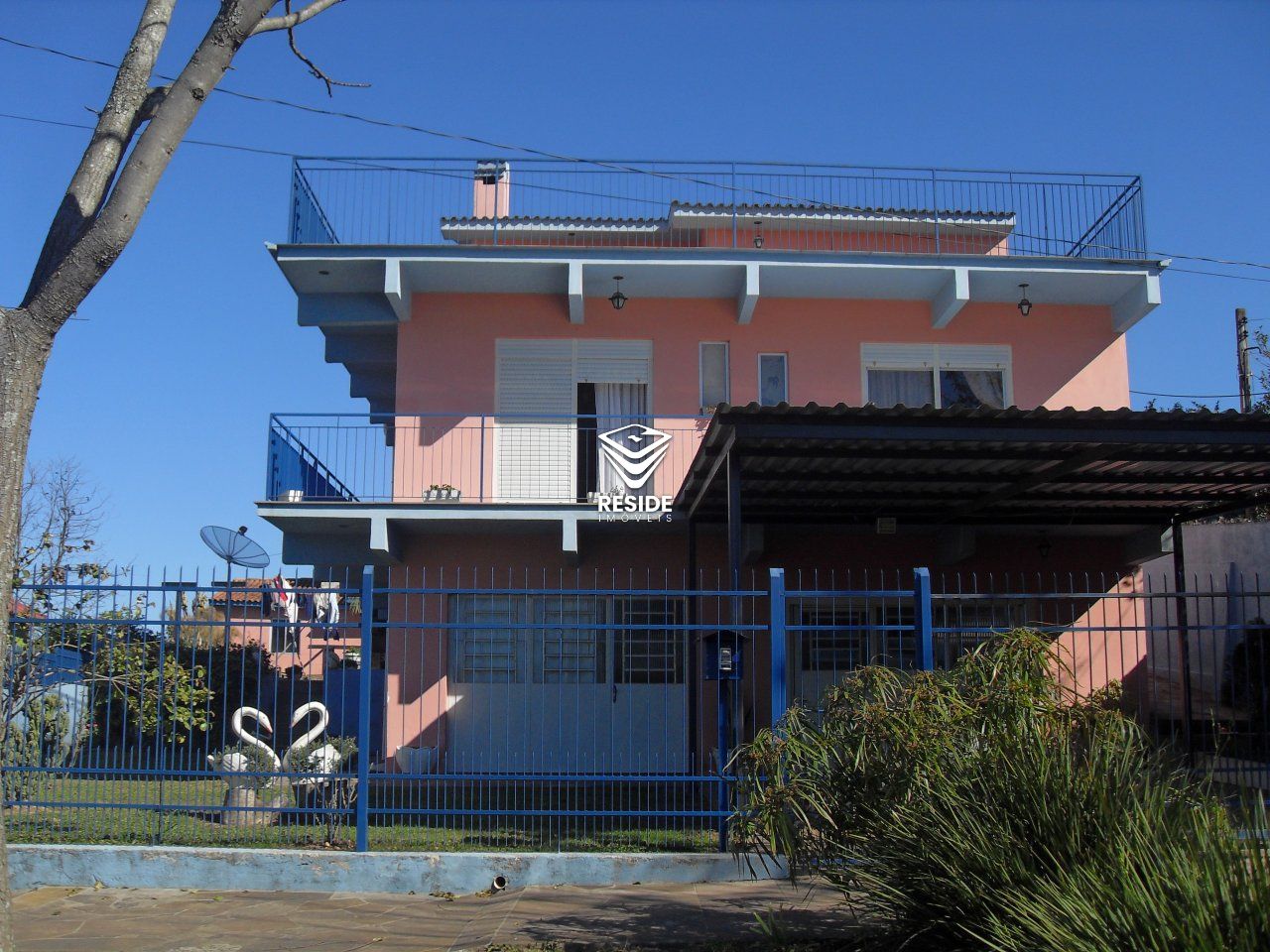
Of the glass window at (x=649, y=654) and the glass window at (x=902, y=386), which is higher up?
the glass window at (x=902, y=386)

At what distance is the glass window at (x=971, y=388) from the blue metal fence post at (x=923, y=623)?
748 cm

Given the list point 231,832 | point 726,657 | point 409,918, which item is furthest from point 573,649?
point 409,918

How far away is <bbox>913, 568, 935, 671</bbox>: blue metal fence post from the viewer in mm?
8406

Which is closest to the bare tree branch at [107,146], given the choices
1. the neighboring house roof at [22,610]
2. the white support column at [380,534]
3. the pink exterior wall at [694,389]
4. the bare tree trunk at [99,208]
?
the bare tree trunk at [99,208]

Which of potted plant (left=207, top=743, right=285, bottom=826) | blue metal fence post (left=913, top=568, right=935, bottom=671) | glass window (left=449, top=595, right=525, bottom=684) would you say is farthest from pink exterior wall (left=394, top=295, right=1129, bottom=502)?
blue metal fence post (left=913, top=568, right=935, bottom=671)

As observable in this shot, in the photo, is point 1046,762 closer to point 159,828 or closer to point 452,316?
point 159,828

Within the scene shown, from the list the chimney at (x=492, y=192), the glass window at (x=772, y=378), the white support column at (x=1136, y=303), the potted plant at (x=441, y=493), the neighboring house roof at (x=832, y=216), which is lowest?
the potted plant at (x=441, y=493)

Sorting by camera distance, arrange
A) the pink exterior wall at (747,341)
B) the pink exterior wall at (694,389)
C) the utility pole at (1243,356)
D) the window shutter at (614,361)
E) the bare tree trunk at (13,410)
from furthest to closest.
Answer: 1. the utility pole at (1243,356)
2. the window shutter at (614,361)
3. the pink exterior wall at (747,341)
4. the pink exterior wall at (694,389)
5. the bare tree trunk at (13,410)

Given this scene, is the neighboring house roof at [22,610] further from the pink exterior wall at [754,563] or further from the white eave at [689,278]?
the white eave at [689,278]

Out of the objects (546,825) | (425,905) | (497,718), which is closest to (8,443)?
(425,905)

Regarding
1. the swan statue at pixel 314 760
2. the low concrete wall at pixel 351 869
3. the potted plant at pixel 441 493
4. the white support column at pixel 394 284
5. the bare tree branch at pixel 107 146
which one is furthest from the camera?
the white support column at pixel 394 284

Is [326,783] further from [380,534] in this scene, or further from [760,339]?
[760,339]

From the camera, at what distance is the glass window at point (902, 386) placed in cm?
1559

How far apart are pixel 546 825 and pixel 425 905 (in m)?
2.57
